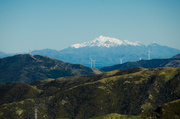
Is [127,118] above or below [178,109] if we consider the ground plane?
below

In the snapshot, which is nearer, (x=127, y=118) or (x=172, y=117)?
(x=172, y=117)

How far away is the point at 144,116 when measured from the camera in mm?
179250

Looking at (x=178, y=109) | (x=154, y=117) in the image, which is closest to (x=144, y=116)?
(x=154, y=117)

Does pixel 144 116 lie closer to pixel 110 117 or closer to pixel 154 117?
pixel 154 117

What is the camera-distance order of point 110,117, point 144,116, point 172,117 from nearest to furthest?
point 172,117, point 144,116, point 110,117

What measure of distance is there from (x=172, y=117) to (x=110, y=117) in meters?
51.0

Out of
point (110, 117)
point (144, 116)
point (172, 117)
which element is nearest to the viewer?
point (172, 117)

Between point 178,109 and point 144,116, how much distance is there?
82.2ft

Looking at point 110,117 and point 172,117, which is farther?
point 110,117

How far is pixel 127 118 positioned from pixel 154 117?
3282cm

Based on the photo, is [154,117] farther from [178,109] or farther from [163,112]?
[178,109]

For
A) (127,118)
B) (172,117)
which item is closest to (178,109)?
(172,117)

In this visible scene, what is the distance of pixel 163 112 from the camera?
171 metres

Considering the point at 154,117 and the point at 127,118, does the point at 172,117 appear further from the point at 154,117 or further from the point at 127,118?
the point at 127,118
